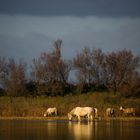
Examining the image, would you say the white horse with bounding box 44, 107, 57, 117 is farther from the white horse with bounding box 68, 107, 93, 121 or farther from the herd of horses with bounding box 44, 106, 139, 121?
the white horse with bounding box 68, 107, 93, 121

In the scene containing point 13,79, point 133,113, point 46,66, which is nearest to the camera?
point 133,113

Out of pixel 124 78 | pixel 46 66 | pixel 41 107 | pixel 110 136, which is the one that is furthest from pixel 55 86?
pixel 110 136

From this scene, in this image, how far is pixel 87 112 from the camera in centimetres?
4678

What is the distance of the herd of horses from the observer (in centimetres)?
4662

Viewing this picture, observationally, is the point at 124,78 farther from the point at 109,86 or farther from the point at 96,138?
the point at 96,138

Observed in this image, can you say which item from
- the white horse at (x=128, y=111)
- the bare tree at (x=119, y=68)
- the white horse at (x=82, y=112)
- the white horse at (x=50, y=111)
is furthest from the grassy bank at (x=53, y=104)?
the bare tree at (x=119, y=68)

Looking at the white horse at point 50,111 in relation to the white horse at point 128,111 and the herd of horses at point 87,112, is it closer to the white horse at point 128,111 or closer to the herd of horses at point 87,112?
the herd of horses at point 87,112

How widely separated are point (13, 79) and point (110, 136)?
47.3 meters

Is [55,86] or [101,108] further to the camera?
[55,86]

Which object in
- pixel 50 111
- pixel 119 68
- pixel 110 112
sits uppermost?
pixel 119 68

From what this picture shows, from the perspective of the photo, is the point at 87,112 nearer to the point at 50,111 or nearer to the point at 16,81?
the point at 50,111

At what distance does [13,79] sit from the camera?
72125 mm

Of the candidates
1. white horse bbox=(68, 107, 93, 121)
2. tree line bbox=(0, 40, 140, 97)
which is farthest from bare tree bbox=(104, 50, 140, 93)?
white horse bbox=(68, 107, 93, 121)

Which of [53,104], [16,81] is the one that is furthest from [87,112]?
[16,81]
